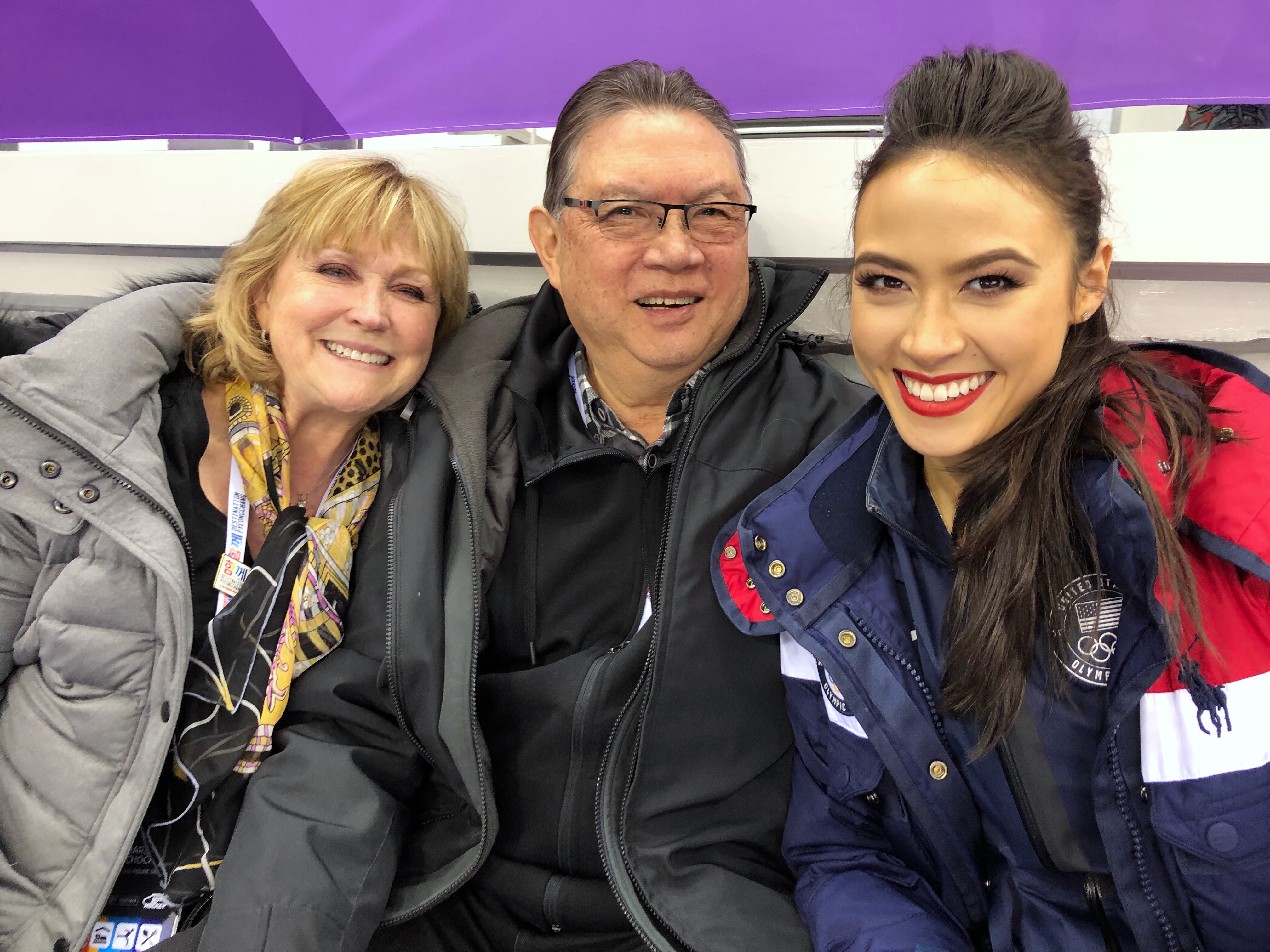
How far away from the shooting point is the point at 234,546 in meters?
1.71

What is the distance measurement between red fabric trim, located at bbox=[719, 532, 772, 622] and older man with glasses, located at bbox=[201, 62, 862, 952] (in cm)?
2

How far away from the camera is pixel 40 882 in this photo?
1.54 metres

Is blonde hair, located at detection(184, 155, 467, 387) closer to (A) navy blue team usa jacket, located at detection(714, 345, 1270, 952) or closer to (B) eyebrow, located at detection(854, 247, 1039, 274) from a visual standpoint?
(A) navy blue team usa jacket, located at detection(714, 345, 1270, 952)

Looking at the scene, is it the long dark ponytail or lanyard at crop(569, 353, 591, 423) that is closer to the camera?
the long dark ponytail

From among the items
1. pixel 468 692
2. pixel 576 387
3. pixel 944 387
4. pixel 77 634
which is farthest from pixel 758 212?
pixel 77 634

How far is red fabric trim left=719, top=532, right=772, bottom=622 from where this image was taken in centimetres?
142

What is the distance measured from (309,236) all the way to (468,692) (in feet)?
3.16

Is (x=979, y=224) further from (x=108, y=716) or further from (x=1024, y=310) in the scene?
(x=108, y=716)

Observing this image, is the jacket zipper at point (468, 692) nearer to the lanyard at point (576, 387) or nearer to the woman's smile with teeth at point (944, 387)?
the lanyard at point (576, 387)

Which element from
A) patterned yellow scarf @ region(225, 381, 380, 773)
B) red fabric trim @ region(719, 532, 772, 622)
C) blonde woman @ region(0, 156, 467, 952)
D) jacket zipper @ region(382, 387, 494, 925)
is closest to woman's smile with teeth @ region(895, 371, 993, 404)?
red fabric trim @ region(719, 532, 772, 622)

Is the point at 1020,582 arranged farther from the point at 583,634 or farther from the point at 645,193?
the point at 645,193

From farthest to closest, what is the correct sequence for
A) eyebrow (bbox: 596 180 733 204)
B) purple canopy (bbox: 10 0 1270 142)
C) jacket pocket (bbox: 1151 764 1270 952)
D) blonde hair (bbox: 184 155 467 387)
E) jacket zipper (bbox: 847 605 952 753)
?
1. blonde hair (bbox: 184 155 467 387)
2. eyebrow (bbox: 596 180 733 204)
3. purple canopy (bbox: 10 0 1270 142)
4. jacket zipper (bbox: 847 605 952 753)
5. jacket pocket (bbox: 1151 764 1270 952)

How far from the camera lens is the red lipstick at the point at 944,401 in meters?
1.20

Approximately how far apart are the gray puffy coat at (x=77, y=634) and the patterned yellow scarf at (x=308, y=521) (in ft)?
0.56
